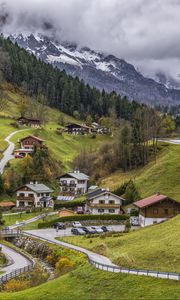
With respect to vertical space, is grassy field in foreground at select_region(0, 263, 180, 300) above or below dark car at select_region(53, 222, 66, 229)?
below

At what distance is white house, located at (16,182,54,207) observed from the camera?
117m

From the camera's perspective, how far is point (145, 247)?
202 ft

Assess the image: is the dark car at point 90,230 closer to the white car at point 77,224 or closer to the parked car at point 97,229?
the parked car at point 97,229

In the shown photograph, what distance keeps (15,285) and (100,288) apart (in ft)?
46.4

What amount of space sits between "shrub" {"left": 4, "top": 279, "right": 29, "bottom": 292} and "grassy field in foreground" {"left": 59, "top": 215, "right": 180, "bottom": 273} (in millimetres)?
10617

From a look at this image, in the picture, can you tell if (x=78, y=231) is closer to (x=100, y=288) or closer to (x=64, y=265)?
(x=64, y=265)

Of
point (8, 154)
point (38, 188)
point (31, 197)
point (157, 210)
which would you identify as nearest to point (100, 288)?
point (157, 210)

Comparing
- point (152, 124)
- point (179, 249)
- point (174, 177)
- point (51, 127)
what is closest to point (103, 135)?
point (51, 127)

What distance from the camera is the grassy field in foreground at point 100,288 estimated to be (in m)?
43.8

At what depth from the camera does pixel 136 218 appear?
3716 inches

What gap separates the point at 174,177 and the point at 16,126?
3346 inches

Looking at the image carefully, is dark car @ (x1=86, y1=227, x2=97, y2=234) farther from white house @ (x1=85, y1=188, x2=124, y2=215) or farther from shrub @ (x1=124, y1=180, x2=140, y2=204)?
shrub @ (x1=124, y1=180, x2=140, y2=204)


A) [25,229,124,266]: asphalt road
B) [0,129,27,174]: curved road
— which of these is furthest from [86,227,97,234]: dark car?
[0,129,27,174]: curved road

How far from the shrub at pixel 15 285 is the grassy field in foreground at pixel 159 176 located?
47545 mm
